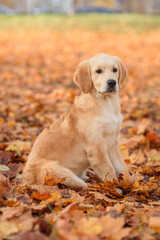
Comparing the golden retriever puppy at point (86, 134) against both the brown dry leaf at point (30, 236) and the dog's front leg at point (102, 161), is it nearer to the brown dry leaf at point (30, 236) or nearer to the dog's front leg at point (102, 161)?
the dog's front leg at point (102, 161)

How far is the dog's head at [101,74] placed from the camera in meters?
3.29

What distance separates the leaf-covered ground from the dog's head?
2.91 ft

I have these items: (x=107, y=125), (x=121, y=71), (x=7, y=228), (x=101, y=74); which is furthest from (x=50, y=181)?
(x=121, y=71)

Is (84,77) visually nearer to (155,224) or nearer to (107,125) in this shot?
(107,125)

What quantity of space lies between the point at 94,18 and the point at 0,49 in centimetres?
1225

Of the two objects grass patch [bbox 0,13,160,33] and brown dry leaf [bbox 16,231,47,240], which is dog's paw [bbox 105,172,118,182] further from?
grass patch [bbox 0,13,160,33]

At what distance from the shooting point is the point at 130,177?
320cm

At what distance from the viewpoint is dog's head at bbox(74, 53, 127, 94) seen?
3285 millimetres

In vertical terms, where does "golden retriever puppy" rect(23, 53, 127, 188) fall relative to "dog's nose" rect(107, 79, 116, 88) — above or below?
below

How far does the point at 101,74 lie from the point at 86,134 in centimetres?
63

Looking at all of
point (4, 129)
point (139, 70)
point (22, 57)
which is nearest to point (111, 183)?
point (4, 129)

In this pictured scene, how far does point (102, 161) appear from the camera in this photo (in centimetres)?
326

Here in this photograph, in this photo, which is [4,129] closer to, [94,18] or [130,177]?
[130,177]

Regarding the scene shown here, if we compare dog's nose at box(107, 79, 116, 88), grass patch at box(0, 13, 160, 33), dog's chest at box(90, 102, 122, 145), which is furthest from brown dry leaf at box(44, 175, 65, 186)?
grass patch at box(0, 13, 160, 33)
